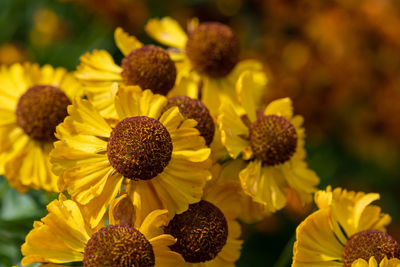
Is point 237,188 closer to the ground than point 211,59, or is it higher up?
closer to the ground

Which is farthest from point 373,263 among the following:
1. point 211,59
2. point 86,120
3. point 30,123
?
point 30,123

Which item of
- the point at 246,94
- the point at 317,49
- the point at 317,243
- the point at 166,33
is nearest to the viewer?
the point at 317,243

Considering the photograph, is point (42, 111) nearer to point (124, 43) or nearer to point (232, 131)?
point (124, 43)

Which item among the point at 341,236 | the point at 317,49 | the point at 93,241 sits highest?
the point at 93,241

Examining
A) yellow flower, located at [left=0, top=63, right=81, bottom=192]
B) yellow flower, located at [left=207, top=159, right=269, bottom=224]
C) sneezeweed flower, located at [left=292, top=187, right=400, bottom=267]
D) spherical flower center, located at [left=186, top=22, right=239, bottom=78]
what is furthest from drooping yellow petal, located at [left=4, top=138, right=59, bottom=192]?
sneezeweed flower, located at [left=292, top=187, right=400, bottom=267]

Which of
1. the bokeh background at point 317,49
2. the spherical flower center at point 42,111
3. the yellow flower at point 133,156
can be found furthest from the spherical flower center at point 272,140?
the bokeh background at point 317,49

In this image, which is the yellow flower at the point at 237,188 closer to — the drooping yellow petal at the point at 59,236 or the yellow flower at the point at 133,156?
the yellow flower at the point at 133,156

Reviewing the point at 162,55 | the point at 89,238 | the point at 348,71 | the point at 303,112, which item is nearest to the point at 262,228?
the point at 303,112
